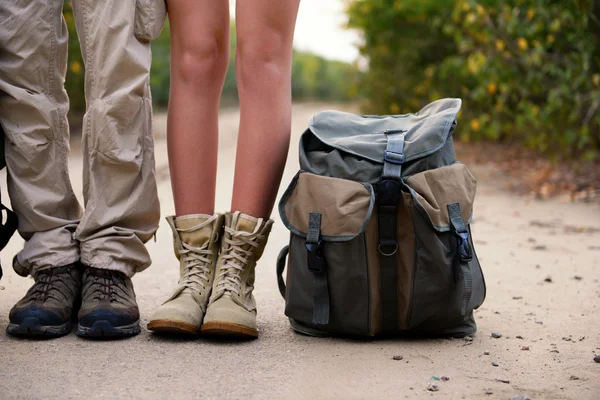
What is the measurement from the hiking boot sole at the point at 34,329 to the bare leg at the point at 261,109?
559 mm

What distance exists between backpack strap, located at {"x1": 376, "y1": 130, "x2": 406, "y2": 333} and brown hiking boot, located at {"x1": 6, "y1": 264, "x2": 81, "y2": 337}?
0.83 meters

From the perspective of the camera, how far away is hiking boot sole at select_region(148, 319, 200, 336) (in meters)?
1.83

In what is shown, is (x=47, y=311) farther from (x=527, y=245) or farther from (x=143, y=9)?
(x=527, y=245)

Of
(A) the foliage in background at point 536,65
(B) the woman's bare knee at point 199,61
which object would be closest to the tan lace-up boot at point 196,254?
(B) the woman's bare knee at point 199,61

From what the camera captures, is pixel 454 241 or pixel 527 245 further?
pixel 527 245

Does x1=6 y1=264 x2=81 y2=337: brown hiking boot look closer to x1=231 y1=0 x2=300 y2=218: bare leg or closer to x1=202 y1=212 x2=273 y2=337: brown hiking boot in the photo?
x1=202 y1=212 x2=273 y2=337: brown hiking boot

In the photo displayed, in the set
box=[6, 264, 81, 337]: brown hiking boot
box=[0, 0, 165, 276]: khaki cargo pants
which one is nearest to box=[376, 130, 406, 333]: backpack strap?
box=[0, 0, 165, 276]: khaki cargo pants

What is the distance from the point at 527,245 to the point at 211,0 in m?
1.97

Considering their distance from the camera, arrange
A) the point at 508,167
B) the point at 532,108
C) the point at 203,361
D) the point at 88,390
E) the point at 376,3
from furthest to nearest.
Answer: the point at 376,3 → the point at 508,167 → the point at 532,108 → the point at 203,361 → the point at 88,390

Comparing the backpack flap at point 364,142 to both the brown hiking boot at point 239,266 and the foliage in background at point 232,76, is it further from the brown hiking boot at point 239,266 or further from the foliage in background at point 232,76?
the foliage in background at point 232,76

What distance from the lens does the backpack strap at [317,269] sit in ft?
6.05

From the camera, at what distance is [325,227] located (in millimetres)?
1846

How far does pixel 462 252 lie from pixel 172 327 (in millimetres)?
749

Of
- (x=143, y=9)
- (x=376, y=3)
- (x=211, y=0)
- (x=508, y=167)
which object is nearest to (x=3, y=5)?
(x=143, y=9)
